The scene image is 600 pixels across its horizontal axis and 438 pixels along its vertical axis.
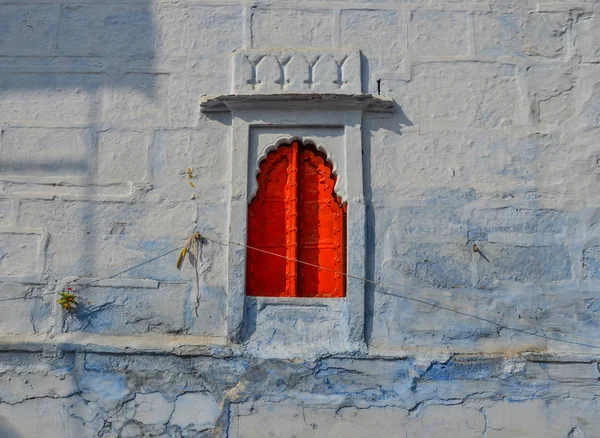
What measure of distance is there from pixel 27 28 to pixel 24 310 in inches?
69.2

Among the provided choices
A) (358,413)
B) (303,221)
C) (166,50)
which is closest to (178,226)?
(303,221)

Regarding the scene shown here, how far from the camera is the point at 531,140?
163 inches

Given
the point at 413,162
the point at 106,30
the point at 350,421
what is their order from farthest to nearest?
the point at 106,30 → the point at 413,162 → the point at 350,421

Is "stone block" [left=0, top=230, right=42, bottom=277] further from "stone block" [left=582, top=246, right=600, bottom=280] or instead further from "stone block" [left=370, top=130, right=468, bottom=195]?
"stone block" [left=582, top=246, right=600, bottom=280]

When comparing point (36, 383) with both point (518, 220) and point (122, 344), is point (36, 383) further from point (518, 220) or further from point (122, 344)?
point (518, 220)

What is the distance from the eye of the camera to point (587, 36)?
429cm

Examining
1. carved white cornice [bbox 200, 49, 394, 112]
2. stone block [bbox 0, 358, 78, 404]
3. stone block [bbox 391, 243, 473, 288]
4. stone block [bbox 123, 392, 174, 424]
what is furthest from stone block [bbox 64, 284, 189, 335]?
stone block [bbox 391, 243, 473, 288]

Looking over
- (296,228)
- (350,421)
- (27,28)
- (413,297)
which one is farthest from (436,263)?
(27,28)

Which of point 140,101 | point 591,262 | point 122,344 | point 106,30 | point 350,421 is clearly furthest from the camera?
point 106,30

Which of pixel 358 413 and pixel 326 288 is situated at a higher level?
pixel 326 288

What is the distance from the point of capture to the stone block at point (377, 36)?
425 centimetres

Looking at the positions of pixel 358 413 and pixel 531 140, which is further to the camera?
pixel 531 140

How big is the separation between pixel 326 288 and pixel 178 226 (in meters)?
0.93

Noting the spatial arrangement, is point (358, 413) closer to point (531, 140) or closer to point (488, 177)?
point (488, 177)
